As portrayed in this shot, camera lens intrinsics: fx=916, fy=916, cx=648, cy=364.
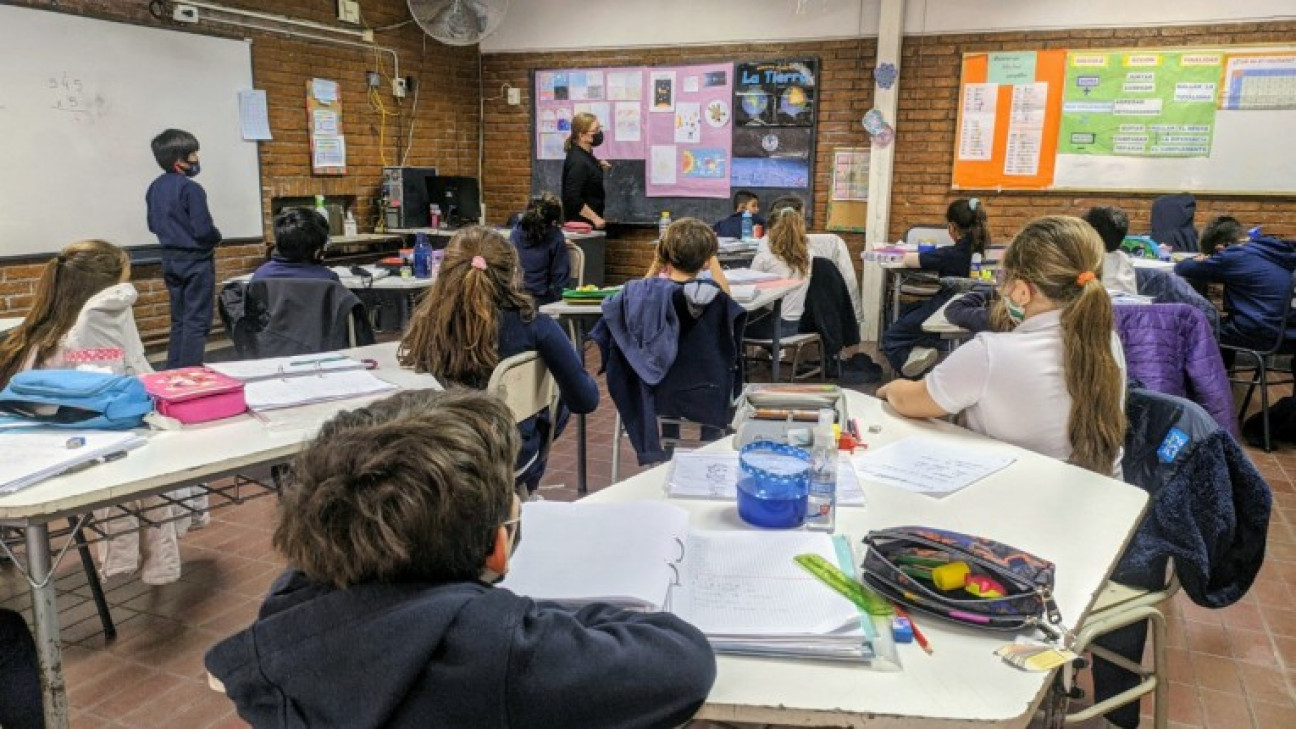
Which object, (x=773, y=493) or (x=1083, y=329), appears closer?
(x=773, y=493)

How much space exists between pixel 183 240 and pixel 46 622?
4.08m

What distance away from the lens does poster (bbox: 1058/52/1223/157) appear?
623cm

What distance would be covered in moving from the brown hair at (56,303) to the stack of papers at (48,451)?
2.25 feet

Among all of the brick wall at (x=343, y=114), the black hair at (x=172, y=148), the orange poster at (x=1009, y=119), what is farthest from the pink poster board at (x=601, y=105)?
the black hair at (x=172, y=148)

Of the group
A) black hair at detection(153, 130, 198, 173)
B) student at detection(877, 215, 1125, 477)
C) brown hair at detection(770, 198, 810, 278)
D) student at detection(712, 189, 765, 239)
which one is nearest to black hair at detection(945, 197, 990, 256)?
brown hair at detection(770, 198, 810, 278)

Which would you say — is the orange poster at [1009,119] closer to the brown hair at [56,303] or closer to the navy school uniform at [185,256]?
the navy school uniform at [185,256]

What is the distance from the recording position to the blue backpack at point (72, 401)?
196cm

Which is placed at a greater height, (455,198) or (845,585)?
(455,198)

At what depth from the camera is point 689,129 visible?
7668 millimetres

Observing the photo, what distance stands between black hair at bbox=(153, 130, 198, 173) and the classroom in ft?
0.11

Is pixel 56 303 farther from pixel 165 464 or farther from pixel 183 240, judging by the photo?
pixel 183 240

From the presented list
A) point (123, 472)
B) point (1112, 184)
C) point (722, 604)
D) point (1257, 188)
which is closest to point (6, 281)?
point (123, 472)

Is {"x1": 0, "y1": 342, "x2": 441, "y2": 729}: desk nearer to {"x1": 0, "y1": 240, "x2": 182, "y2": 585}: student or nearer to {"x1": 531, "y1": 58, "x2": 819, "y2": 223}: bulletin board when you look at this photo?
{"x1": 0, "y1": 240, "x2": 182, "y2": 585}: student

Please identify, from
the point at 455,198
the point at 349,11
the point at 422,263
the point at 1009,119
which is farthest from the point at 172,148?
the point at 1009,119
